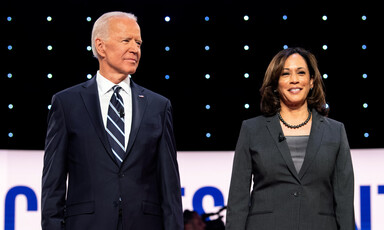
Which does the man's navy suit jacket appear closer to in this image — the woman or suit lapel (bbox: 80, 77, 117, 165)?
suit lapel (bbox: 80, 77, 117, 165)

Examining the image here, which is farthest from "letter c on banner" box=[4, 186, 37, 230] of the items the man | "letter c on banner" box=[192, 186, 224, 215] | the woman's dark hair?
the woman's dark hair

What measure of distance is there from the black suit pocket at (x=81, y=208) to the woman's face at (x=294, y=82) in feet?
3.40

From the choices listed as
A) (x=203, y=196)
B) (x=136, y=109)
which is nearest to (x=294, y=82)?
(x=136, y=109)

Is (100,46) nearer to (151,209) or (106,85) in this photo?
(106,85)

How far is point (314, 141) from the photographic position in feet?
9.73

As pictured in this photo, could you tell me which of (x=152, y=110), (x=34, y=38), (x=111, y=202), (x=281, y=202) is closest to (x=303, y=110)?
(x=281, y=202)

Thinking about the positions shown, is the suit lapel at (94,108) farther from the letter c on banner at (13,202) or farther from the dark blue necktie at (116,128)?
the letter c on banner at (13,202)

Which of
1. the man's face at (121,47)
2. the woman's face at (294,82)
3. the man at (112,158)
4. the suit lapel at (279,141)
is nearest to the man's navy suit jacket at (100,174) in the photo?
the man at (112,158)

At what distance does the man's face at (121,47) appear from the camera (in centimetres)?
300

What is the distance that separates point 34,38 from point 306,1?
2.06m

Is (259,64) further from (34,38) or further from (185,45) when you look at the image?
(34,38)

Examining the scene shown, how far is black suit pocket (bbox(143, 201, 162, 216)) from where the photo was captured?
9.29 ft

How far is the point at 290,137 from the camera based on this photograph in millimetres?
3021

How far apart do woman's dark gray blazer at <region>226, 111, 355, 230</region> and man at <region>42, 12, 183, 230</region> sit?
1.07ft
